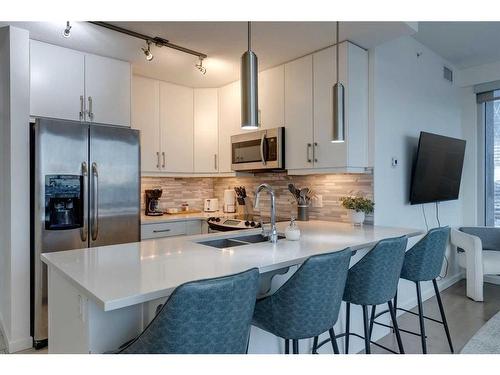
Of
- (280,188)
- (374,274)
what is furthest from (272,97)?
(374,274)

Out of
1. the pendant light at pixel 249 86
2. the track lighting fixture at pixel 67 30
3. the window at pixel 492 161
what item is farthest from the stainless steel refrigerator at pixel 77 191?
the window at pixel 492 161

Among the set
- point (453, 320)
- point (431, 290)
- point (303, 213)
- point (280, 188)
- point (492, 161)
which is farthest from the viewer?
point (492, 161)

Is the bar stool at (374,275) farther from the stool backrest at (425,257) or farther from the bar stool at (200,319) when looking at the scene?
the bar stool at (200,319)

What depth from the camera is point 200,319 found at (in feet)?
3.91

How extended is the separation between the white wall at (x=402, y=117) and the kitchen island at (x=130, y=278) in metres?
1.14

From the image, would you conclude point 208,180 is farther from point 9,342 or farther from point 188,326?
point 188,326

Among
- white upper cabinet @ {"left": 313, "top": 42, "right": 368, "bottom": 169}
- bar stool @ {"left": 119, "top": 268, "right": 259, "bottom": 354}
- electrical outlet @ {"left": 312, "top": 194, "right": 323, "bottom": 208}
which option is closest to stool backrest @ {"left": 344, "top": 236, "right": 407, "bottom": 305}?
bar stool @ {"left": 119, "top": 268, "right": 259, "bottom": 354}

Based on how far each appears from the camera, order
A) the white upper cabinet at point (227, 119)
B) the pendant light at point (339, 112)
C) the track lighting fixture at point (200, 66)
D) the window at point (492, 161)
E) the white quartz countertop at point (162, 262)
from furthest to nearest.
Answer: the window at point (492, 161) → the white upper cabinet at point (227, 119) → the track lighting fixture at point (200, 66) → the pendant light at point (339, 112) → the white quartz countertop at point (162, 262)

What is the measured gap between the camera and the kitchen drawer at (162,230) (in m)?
3.55

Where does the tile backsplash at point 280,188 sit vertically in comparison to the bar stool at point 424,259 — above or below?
above

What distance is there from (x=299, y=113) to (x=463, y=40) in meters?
1.96

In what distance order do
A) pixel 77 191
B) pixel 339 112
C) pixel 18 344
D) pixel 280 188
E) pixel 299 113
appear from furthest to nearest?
pixel 280 188
pixel 299 113
pixel 77 191
pixel 18 344
pixel 339 112

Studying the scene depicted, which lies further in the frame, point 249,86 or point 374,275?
point 374,275

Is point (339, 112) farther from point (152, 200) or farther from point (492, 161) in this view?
point (492, 161)
